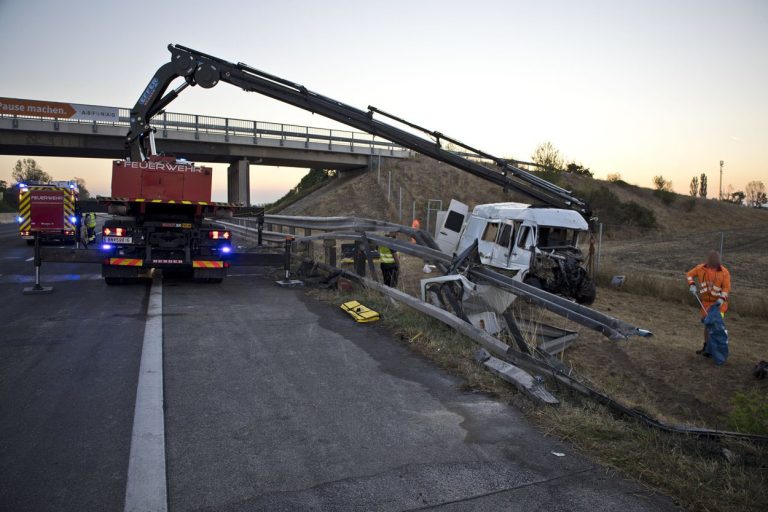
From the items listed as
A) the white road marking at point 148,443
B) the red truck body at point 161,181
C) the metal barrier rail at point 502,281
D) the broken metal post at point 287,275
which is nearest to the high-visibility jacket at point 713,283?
the metal barrier rail at point 502,281

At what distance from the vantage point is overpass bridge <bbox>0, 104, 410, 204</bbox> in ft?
109

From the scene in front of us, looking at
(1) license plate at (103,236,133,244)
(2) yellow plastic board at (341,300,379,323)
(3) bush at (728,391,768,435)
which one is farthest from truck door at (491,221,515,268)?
(3) bush at (728,391,768,435)

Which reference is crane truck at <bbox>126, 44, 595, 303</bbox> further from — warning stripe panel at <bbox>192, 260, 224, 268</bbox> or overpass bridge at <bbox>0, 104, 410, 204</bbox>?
overpass bridge at <bbox>0, 104, 410, 204</bbox>

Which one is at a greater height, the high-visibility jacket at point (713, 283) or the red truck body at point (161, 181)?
the red truck body at point (161, 181)

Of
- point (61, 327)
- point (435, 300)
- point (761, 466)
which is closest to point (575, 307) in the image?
point (761, 466)

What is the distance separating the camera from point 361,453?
357cm

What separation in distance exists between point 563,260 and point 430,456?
34.5 ft

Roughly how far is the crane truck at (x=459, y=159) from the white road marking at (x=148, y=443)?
7.91 m

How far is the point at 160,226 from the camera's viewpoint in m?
11.2

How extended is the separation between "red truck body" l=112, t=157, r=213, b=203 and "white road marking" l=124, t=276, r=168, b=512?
6078mm

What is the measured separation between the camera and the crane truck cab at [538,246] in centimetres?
1298

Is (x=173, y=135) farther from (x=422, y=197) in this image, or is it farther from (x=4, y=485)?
(x=4, y=485)

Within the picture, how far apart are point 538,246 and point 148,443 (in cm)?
1164

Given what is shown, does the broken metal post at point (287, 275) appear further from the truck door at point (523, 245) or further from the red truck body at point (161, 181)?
the truck door at point (523, 245)
